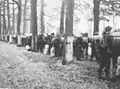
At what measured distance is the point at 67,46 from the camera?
1054 cm

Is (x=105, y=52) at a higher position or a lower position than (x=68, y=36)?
lower

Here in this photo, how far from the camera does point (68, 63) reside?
35.0ft

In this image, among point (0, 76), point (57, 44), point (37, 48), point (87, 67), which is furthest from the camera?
point (37, 48)

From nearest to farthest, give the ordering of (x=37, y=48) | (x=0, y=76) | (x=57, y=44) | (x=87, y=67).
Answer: (x=0, y=76) < (x=87, y=67) < (x=57, y=44) < (x=37, y=48)

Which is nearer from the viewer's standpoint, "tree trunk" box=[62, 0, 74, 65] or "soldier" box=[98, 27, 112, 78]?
"soldier" box=[98, 27, 112, 78]

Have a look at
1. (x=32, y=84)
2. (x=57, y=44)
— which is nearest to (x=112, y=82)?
(x=32, y=84)

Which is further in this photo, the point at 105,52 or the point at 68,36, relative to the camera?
the point at 68,36

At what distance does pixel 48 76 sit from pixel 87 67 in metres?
2.88

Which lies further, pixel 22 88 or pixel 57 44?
pixel 57 44

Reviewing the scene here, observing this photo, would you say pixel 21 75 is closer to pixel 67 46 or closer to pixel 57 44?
pixel 67 46

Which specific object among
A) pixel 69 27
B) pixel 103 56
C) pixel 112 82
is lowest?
pixel 112 82

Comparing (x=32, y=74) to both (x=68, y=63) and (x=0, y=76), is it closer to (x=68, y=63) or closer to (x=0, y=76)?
(x=0, y=76)

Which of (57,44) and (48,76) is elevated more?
(57,44)

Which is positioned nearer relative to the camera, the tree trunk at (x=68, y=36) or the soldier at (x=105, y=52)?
the soldier at (x=105, y=52)
